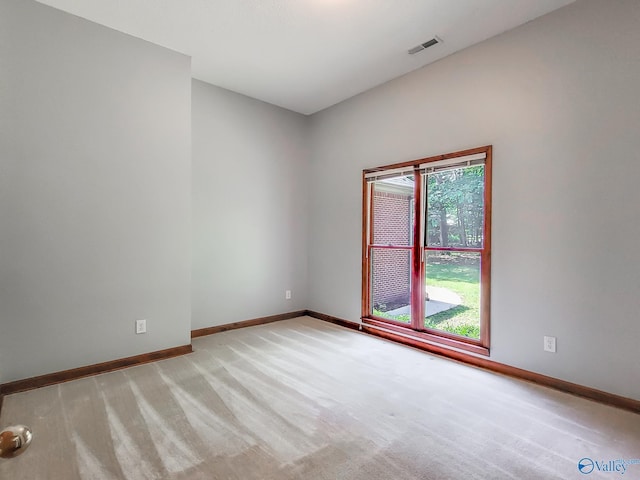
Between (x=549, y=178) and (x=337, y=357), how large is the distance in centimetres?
253

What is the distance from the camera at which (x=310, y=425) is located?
2.11 metres

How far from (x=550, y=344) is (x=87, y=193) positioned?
4183 mm

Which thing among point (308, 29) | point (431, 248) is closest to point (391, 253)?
point (431, 248)

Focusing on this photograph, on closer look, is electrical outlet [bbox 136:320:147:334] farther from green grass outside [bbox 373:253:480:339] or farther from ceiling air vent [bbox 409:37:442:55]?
ceiling air vent [bbox 409:37:442:55]

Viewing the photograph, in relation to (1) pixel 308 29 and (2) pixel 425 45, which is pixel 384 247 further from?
(1) pixel 308 29

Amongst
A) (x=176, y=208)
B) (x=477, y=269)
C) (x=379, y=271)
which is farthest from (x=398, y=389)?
(x=176, y=208)

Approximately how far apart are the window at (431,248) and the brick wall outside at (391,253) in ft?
0.04

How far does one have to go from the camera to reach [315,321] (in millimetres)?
4676

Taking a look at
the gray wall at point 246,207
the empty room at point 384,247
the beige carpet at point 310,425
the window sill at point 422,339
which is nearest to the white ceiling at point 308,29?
the empty room at point 384,247

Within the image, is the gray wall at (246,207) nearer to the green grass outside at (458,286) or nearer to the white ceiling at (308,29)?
the white ceiling at (308,29)

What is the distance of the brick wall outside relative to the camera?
3.84 m

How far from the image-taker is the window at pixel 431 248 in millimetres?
3146

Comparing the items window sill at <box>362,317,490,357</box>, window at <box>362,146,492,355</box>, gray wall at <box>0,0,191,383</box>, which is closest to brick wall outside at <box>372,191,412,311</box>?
window at <box>362,146,492,355</box>
